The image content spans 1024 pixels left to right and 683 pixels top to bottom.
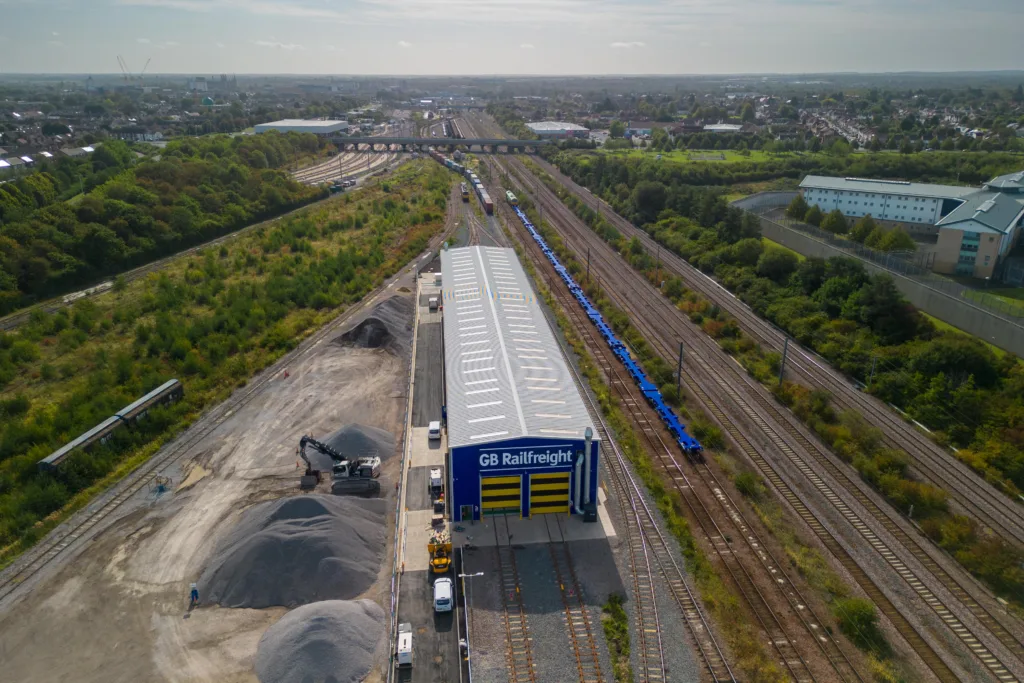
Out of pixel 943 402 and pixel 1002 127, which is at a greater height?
pixel 1002 127

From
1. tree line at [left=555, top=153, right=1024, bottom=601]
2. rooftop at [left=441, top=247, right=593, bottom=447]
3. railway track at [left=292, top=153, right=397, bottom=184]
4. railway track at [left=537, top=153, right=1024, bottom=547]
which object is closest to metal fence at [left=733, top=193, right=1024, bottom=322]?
tree line at [left=555, top=153, right=1024, bottom=601]

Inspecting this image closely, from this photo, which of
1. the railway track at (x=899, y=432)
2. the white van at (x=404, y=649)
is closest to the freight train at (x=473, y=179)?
the railway track at (x=899, y=432)

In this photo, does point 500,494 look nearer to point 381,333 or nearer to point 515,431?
point 515,431

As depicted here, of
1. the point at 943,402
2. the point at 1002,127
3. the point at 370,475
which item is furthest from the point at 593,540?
the point at 1002,127

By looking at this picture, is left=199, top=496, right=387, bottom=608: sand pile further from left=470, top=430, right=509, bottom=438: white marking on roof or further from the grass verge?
the grass verge

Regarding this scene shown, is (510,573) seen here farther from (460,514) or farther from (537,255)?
(537,255)

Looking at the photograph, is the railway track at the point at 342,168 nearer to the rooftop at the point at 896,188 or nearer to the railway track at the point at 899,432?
the rooftop at the point at 896,188

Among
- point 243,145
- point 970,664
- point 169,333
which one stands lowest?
point 970,664
